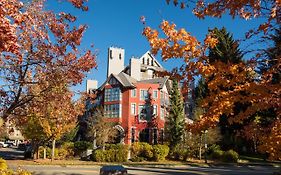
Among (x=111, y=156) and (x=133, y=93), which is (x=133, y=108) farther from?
(x=111, y=156)

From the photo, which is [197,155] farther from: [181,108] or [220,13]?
[220,13]

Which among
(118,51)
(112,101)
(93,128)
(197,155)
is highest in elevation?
(118,51)

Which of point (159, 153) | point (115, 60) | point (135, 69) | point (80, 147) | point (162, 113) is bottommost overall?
point (159, 153)

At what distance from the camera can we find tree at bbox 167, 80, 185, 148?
4959 cm

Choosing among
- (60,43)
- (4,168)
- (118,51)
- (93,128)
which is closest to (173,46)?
(60,43)

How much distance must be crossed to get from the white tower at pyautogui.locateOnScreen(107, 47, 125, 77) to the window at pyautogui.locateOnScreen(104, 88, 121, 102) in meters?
9.25

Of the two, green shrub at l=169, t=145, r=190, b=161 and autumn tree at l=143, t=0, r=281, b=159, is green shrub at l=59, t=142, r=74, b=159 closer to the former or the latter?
green shrub at l=169, t=145, r=190, b=161

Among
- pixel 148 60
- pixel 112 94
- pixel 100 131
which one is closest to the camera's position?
pixel 100 131

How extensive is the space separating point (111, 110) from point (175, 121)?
10917mm

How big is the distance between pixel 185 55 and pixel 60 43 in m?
3.69

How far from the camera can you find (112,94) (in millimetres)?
56906

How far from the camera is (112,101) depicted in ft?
186

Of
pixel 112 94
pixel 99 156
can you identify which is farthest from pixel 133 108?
pixel 99 156

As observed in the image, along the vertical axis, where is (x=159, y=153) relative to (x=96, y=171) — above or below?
above
